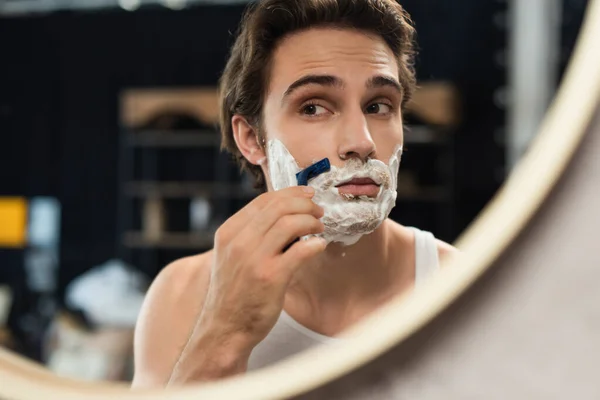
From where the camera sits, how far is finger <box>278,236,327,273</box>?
1.37 feet

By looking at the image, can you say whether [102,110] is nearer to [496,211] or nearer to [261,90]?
[261,90]

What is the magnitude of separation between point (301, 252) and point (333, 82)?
123mm

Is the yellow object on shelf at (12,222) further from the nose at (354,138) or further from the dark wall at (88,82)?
the nose at (354,138)

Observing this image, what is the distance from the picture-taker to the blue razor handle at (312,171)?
41 cm

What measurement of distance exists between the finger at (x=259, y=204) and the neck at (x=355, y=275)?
0.15 ft

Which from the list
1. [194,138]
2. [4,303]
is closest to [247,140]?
[194,138]

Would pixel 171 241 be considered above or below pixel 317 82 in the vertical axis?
below

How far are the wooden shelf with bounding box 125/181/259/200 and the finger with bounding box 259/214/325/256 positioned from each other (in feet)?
0.14

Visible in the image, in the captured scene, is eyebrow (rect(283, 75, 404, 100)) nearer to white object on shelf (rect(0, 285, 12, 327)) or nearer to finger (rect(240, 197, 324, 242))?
finger (rect(240, 197, 324, 242))

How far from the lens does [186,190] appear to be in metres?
0.50

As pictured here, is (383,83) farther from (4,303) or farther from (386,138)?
(4,303)

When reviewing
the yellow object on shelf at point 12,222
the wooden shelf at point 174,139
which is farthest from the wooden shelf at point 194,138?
the yellow object on shelf at point 12,222

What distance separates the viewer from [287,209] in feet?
1.36

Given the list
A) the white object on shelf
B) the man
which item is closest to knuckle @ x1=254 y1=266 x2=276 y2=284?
the man
